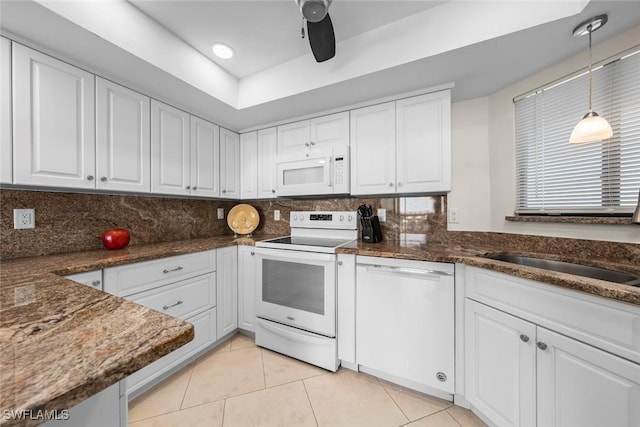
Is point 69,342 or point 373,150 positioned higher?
point 373,150

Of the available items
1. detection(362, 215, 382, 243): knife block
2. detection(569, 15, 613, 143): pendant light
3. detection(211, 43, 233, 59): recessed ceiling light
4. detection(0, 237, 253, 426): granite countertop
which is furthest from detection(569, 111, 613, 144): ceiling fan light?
detection(211, 43, 233, 59): recessed ceiling light

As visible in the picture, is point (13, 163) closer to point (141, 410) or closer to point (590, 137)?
point (141, 410)

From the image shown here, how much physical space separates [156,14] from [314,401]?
2610mm

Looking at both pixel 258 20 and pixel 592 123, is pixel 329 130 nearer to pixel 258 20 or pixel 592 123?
pixel 258 20

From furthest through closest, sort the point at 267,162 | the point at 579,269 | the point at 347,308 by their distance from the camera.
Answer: the point at 267,162
the point at 347,308
the point at 579,269

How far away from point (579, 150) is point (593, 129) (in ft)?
0.92

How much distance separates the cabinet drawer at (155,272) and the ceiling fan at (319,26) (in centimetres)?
169

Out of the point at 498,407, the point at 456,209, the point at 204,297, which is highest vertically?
the point at 456,209

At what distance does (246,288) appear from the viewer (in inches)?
86.2

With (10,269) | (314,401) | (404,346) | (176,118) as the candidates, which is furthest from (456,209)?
(10,269)

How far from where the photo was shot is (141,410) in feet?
4.64

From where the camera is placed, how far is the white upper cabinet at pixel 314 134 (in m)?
2.10

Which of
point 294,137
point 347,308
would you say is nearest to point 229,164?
Result: point 294,137

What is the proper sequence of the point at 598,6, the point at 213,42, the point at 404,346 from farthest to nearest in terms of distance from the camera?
1. the point at 213,42
2. the point at 404,346
3. the point at 598,6
